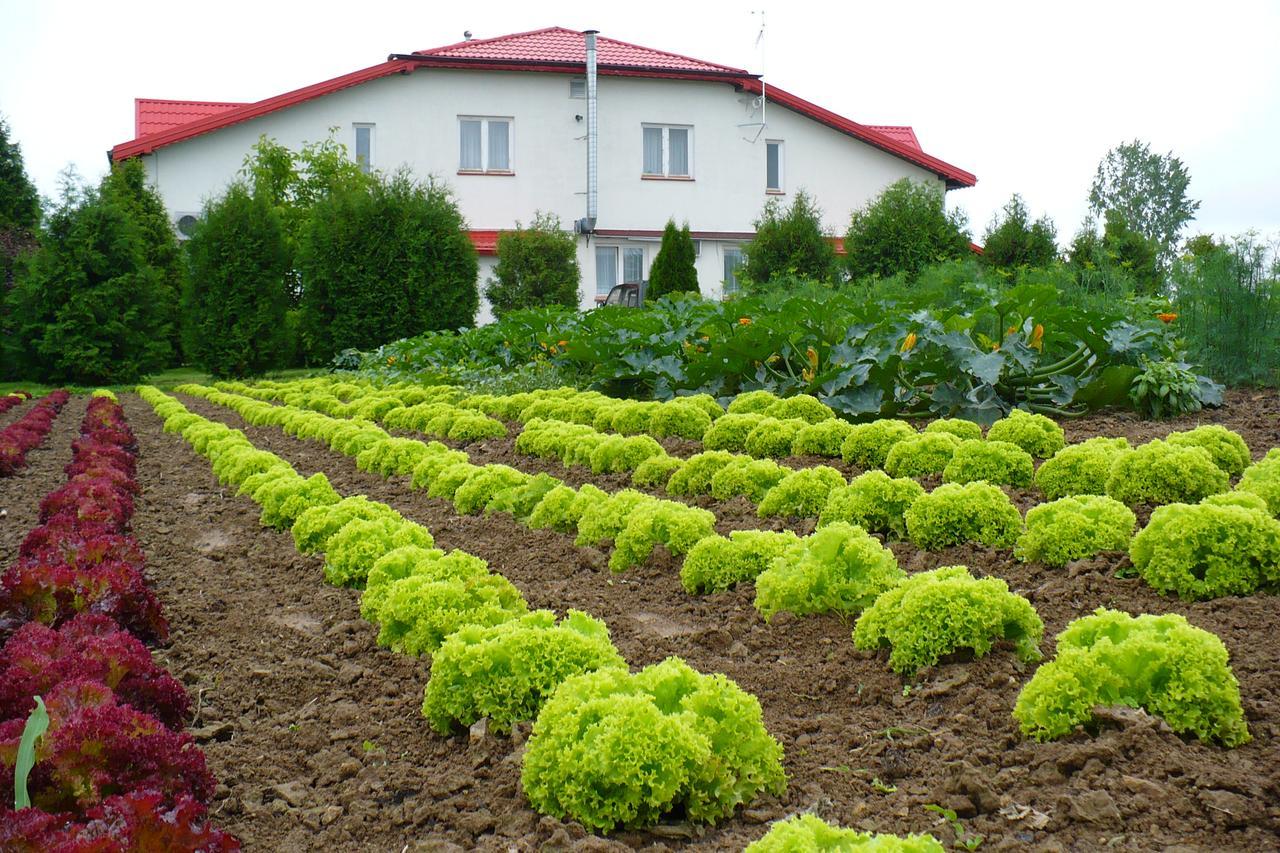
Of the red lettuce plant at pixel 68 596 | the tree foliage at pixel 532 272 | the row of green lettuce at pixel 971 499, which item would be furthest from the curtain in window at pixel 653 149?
the red lettuce plant at pixel 68 596

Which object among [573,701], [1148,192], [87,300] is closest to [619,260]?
[87,300]

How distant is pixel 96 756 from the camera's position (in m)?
2.40

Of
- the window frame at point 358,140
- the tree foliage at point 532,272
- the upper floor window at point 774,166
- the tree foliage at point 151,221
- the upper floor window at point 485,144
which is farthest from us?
the upper floor window at point 774,166

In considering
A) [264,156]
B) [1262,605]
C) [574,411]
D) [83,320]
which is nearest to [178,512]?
[574,411]

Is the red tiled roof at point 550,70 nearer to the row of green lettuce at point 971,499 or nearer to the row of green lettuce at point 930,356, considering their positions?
the row of green lettuce at point 930,356

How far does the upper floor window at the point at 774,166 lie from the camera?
27.3 meters

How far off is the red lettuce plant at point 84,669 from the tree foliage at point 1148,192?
61.2 metres

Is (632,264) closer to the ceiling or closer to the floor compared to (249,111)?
closer to the floor

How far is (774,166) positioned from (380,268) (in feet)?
41.0

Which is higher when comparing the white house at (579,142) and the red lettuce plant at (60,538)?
the white house at (579,142)

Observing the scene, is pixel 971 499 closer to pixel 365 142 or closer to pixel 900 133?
pixel 365 142

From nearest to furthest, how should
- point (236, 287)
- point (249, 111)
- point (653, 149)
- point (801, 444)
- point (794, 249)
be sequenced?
1. point (801, 444)
2. point (794, 249)
3. point (236, 287)
4. point (249, 111)
5. point (653, 149)

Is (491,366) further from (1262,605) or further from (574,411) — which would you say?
(1262,605)

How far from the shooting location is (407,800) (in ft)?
→ 9.05
